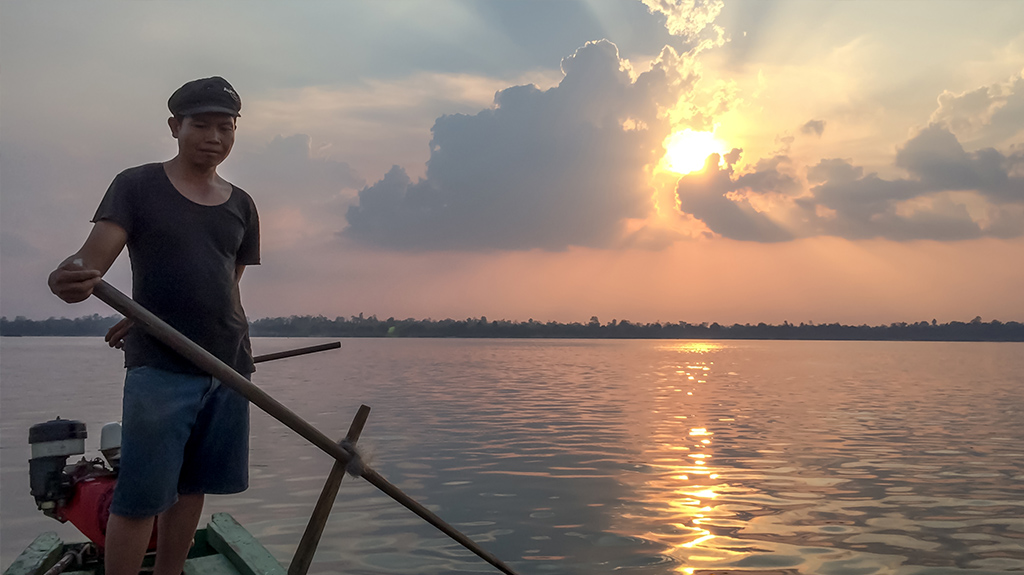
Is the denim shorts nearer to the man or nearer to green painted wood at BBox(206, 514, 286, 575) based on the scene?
the man

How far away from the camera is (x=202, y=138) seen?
298cm

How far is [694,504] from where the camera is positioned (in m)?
8.84

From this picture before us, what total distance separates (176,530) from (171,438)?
1.85ft

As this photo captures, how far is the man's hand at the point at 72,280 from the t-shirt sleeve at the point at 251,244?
2.59 feet

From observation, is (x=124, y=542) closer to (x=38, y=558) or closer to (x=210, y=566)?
(x=210, y=566)

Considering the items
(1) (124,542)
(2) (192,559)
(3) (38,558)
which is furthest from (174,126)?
(3) (38,558)

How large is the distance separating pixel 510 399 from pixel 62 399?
13.5m

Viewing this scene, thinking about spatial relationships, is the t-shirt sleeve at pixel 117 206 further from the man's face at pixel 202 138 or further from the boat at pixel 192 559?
the boat at pixel 192 559

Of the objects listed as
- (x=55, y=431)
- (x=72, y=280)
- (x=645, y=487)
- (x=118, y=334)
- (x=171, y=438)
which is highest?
(x=72, y=280)

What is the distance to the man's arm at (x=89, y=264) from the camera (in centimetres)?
254

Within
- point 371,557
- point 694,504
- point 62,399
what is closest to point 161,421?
point 371,557

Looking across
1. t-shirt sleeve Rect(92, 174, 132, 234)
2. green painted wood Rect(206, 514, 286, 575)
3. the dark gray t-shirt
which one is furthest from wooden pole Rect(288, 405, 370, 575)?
t-shirt sleeve Rect(92, 174, 132, 234)

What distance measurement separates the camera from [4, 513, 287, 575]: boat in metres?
4.21

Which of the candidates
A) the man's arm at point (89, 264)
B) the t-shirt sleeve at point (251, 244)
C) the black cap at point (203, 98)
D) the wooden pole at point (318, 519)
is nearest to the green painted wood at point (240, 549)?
the wooden pole at point (318, 519)
